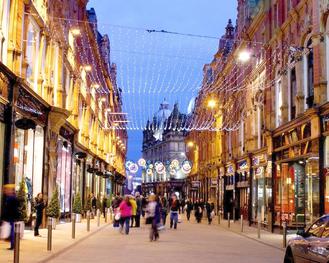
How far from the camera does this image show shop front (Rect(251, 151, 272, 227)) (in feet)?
109

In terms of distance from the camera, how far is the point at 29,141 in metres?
25.5

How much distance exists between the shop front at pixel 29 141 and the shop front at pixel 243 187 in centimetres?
1668

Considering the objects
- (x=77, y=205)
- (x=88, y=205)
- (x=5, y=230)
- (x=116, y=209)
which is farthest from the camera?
(x=88, y=205)

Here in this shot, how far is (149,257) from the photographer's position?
16.9m

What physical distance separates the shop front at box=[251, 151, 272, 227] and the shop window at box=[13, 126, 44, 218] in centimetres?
1159

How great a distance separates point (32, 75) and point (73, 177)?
12.8 m

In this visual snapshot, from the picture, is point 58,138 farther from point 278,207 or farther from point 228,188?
point 228,188

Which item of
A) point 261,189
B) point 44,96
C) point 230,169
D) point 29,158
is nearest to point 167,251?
point 29,158

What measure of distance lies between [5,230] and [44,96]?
12.2 metres

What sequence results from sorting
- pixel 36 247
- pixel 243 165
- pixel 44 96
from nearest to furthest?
1. pixel 36 247
2. pixel 44 96
3. pixel 243 165

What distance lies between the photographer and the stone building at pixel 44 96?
2131 centimetres

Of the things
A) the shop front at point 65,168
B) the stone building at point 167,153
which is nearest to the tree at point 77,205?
the shop front at point 65,168

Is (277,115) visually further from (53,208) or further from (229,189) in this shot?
(229,189)

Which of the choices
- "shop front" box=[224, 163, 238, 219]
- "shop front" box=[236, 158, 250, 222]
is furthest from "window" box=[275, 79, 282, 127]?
"shop front" box=[224, 163, 238, 219]
